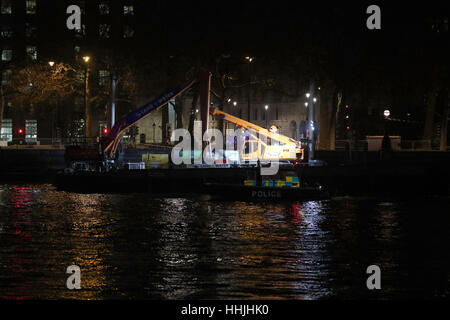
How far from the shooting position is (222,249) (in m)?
35.4

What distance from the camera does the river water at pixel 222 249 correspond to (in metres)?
26.9

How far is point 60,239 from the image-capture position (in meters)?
38.3

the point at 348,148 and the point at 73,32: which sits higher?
the point at 73,32

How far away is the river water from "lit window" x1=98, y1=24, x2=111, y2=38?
67.0 metres

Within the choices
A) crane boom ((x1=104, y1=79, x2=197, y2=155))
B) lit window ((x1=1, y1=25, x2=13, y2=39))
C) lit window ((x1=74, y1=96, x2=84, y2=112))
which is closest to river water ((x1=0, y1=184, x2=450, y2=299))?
crane boom ((x1=104, y1=79, x2=197, y2=155))

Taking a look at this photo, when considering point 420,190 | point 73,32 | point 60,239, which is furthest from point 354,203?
point 73,32

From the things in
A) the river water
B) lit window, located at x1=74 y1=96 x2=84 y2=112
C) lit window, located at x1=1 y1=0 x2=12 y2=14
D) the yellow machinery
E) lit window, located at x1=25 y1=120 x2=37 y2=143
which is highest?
lit window, located at x1=1 y1=0 x2=12 y2=14

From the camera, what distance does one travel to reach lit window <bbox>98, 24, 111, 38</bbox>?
397 ft

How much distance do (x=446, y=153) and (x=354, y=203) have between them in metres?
27.2

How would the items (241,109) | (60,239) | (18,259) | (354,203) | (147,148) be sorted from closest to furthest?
(18,259)
(60,239)
(354,203)
(147,148)
(241,109)

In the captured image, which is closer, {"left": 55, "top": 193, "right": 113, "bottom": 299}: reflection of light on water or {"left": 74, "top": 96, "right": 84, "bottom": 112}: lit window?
{"left": 55, "top": 193, "right": 113, "bottom": 299}: reflection of light on water

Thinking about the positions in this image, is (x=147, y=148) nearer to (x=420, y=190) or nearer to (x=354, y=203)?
(x=420, y=190)

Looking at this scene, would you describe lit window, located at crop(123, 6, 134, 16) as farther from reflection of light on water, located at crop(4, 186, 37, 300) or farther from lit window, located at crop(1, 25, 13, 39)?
reflection of light on water, located at crop(4, 186, 37, 300)
